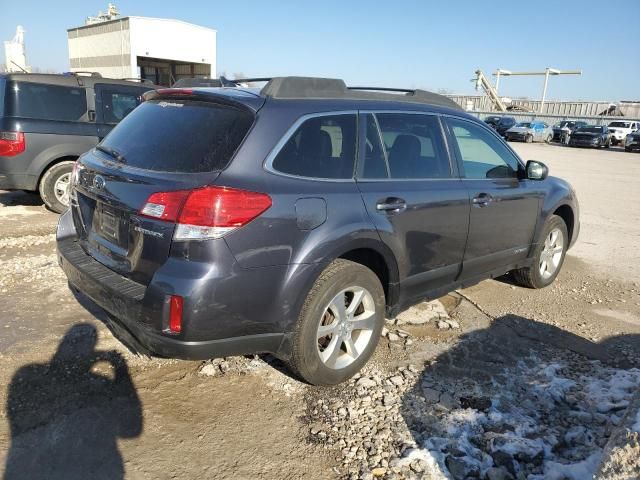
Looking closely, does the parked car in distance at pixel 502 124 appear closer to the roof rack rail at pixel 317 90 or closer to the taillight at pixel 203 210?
the roof rack rail at pixel 317 90

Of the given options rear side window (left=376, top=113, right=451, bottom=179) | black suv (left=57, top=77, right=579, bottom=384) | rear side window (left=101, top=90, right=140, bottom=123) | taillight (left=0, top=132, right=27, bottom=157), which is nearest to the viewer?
black suv (left=57, top=77, right=579, bottom=384)

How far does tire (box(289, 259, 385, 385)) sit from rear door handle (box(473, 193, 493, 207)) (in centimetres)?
119

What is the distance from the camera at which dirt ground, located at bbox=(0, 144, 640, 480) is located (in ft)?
8.32

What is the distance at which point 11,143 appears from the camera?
6734 millimetres

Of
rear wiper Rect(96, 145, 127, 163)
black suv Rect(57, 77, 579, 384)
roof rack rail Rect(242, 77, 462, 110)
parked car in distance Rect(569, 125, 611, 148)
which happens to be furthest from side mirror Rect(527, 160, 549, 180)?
parked car in distance Rect(569, 125, 611, 148)

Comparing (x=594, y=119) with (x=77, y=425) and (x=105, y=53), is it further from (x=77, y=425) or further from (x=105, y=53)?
(x=77, y=425)

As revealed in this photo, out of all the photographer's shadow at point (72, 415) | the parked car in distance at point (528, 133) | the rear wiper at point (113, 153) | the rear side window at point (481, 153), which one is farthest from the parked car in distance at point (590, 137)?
the photographer's shadow at point (72, 415)

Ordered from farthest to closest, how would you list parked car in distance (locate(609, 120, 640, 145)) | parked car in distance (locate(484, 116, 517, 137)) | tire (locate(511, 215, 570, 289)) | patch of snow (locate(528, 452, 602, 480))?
parked car in distance (locate(484, 116, 517, 137)) → parked car in distance (locate(609, 120, 640, 145)) → tire (locate(511, 215, 570, 289)) → patch of snow (locate(528, 452, 602, 480))

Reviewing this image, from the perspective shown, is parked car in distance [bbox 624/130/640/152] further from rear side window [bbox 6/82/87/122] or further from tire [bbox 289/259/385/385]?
tire [bbox 289/259/385/385]

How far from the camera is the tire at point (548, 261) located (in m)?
5.00

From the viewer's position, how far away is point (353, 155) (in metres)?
3.16

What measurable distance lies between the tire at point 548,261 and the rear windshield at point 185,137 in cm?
343

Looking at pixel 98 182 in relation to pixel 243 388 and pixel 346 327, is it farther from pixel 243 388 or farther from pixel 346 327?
pixel 346 327

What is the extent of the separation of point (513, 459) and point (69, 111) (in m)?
7.30
